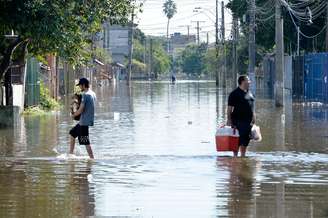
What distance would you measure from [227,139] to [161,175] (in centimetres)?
314

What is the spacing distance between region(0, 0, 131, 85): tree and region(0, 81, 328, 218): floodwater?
248 centimetres

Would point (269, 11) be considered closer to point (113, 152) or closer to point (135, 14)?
point (135, 14)

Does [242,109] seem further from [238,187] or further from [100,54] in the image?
[100,54]

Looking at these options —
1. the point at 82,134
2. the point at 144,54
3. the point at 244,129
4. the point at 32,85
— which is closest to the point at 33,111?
the point at 32,85

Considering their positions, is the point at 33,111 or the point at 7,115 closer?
the point at 7,115

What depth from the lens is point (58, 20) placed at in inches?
796

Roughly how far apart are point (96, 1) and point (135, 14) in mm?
2446

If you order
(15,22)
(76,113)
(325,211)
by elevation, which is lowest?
(325,211)

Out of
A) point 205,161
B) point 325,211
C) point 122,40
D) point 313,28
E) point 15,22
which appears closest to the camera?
point 325,211

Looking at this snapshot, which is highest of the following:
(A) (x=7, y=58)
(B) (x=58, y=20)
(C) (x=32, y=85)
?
(B) (x=58, y=20)

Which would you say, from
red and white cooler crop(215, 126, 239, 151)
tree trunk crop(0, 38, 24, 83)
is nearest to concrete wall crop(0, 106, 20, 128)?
tree trunk crop(0, 38, 24, 83)

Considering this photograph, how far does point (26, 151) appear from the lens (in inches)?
714

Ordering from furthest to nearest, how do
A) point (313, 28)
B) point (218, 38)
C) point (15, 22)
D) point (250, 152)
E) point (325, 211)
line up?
point (218, 38) → point (313, 28) → point (15, 22) → point (250, 152) → point (325, 211)

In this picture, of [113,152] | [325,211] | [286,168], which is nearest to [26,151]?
[113,152]
